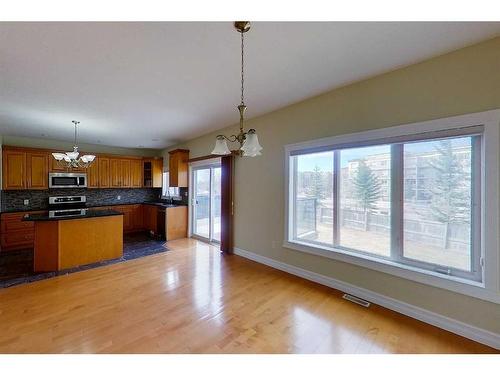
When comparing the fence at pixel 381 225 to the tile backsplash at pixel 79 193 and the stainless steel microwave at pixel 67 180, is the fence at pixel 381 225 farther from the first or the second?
the stainless steel microwave at pixel 67 180

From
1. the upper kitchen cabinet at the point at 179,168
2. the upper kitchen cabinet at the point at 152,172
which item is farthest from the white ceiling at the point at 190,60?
the upper kitchen cabinet at the point at 152,172

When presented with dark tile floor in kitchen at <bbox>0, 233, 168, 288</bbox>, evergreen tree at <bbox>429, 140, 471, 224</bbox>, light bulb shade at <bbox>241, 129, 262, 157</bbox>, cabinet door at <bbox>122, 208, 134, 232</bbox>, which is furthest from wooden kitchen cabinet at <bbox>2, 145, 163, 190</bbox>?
evergreen tree at <bbox>429, 140, 471, 224</bbox>

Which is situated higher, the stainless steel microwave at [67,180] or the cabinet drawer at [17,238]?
the stainless steel microwave at [67,180]

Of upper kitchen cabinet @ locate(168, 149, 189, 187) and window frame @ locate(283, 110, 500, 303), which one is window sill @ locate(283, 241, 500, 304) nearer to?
window frame @ locate(283, 110, 500, 303)

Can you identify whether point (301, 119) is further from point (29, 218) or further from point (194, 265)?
point (29, 218)

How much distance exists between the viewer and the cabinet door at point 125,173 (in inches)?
250

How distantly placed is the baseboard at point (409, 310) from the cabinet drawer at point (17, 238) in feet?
18.3

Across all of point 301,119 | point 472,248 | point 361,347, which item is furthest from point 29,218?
A: point 472,248

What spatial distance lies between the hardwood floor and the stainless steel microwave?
10.4ft

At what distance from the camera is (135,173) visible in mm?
6609

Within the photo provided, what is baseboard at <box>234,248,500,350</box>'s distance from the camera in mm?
1876

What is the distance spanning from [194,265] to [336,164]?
283cm

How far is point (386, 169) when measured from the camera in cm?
254

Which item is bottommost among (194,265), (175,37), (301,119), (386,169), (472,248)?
(194,265)
